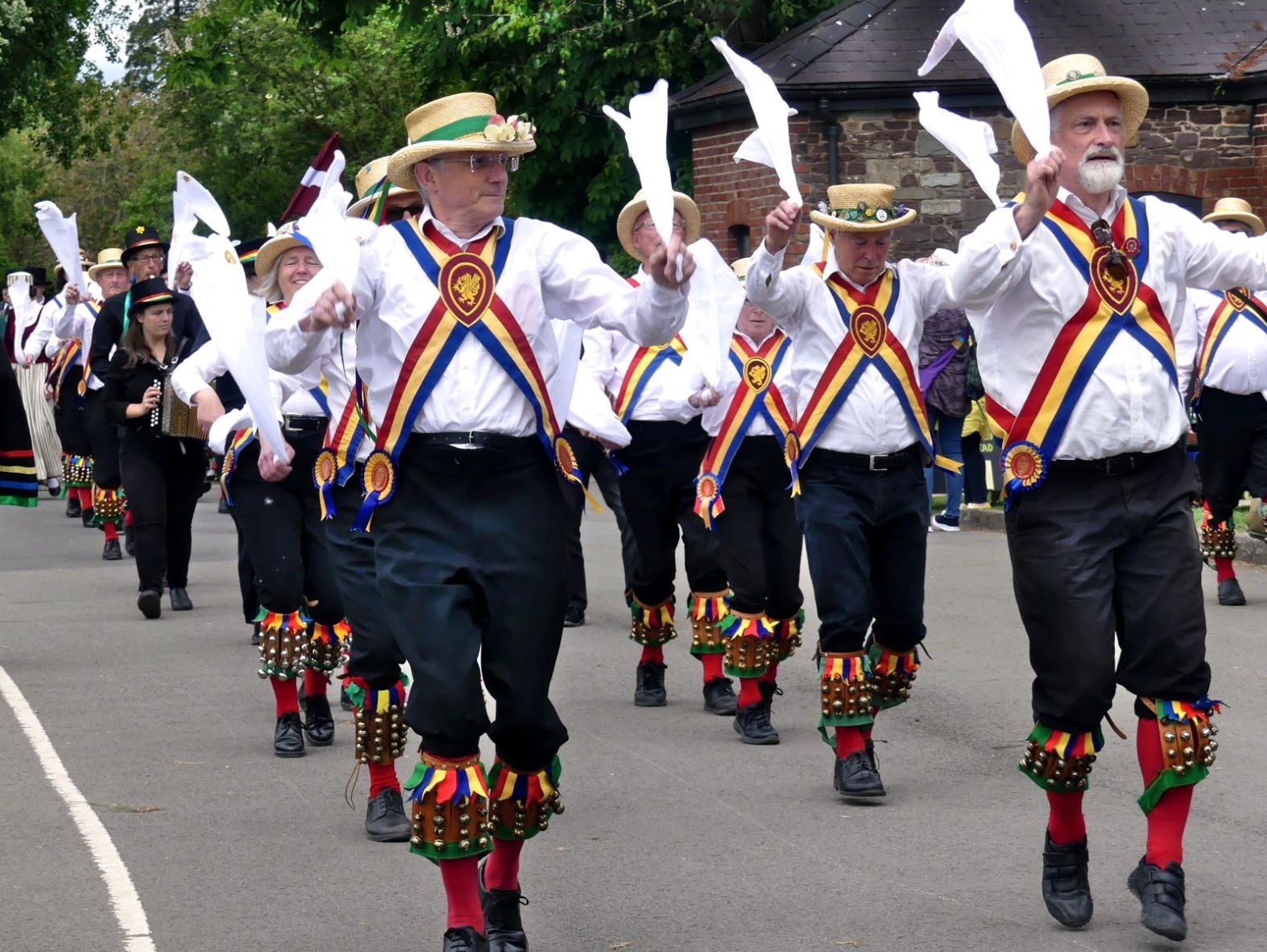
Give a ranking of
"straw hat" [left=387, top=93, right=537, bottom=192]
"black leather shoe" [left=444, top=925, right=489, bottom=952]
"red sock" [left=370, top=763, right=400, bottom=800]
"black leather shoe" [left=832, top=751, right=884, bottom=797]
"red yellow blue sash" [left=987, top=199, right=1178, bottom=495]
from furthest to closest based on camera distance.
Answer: "black leather shoe" [left=832, top=751, right=884, bottom=797] → "red sock" [left=370, top=763, right=400, bottom=800] → "red yellow blue sash" [left=987, top=199, right=1178, bottom=495] → "straw hat" [left=387, top=93, right=537, bottom=192] → "black leather shoe" [left=444, top=925, right=489, bottom=952]

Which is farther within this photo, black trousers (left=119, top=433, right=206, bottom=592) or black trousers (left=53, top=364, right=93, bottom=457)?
black trousers (left=53, top=364, right=93, bottom=457)

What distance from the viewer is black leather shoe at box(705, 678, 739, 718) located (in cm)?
910

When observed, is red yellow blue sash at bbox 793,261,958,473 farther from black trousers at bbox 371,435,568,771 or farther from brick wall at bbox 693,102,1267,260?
brick wall at bbox 693,102,1267,260

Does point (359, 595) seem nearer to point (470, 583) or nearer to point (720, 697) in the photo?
point (470, 583)

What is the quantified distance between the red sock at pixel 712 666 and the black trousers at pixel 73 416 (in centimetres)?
1019

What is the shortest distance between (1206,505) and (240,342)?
7.93 meters

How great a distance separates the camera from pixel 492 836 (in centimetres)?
534

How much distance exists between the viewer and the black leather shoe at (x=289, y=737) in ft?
27.1

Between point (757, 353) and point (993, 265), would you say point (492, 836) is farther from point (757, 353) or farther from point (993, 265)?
point (757, 353)

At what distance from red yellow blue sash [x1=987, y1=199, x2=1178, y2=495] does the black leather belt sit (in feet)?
4.24

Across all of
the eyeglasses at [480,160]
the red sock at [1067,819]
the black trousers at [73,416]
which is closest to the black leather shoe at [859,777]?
the red sock at [1067,819]

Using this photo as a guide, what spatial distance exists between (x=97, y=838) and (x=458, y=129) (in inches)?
113

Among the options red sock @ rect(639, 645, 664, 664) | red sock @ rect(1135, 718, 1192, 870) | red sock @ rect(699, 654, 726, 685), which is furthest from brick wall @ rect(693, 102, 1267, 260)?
red sock @ rect(1135, 718, 1192, 870)

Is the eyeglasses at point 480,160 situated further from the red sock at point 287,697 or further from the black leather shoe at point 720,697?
the black leather shoe at point 720,697
